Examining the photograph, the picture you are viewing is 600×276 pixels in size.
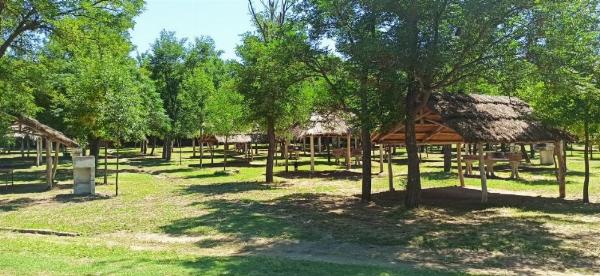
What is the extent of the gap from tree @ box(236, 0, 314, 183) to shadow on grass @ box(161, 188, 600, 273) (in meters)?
4.79

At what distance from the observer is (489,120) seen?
1936 cm

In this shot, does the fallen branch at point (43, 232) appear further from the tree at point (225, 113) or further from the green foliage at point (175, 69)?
the green foliage at point (175, 69)

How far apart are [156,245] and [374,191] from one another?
12.5 m

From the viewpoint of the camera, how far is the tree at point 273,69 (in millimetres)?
18406

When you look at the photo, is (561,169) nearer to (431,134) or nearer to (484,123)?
(484,123)

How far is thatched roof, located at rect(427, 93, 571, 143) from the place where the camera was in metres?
18.1

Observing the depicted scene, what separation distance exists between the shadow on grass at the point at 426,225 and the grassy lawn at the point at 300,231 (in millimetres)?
32

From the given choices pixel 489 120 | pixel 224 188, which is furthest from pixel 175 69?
pixel 489 120

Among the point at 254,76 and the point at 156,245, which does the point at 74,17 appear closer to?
the point at 254,76

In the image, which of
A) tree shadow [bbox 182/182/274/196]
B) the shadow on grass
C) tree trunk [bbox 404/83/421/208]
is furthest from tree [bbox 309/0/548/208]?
tree shadow [bbox 182/182/274/196]

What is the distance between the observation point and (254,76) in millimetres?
21406

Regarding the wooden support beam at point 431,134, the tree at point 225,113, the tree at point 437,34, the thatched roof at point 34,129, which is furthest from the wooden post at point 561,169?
the thatched roof at point 34,129

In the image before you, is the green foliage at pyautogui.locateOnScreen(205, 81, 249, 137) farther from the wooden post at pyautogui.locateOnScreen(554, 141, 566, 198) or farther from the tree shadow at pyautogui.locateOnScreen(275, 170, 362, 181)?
the wooden post at pyautogui.locateOnScreen(554, 141, 566, 198)

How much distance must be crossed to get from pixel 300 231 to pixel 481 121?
9.38 metres
